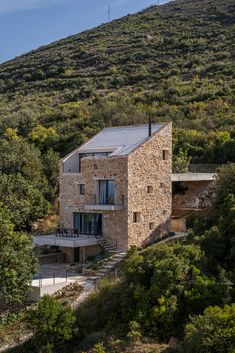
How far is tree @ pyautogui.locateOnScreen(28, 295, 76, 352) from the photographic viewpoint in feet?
73.7

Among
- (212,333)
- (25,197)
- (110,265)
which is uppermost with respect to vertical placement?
(25,197)

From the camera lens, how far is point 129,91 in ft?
223

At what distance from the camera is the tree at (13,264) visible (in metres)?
24.0

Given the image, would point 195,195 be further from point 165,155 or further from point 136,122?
point 136,122

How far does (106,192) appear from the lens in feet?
108

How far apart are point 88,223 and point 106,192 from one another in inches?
89.9

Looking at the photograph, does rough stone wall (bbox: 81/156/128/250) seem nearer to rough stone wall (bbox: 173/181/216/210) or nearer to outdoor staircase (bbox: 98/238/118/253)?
outdoor staircase (bbox: 98/238/118/253)

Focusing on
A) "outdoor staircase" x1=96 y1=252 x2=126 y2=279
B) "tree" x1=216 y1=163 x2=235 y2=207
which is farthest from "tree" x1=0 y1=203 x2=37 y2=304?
"tree" x1=216 y1=163 x2=235 y2=207

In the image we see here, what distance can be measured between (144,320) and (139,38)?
71916mm

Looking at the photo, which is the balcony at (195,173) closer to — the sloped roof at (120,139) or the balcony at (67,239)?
the sloped roof at (120,139)

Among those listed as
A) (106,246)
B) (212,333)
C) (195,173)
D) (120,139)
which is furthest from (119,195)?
(212,333)

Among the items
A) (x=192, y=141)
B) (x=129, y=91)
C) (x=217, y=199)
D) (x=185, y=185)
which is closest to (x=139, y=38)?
(x=129, y=91)

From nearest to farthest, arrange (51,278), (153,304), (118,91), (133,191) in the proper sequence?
(153,304) < (51,278) < (133,191) < (118,91)

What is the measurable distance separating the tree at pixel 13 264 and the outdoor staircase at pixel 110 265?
462 centimetres
